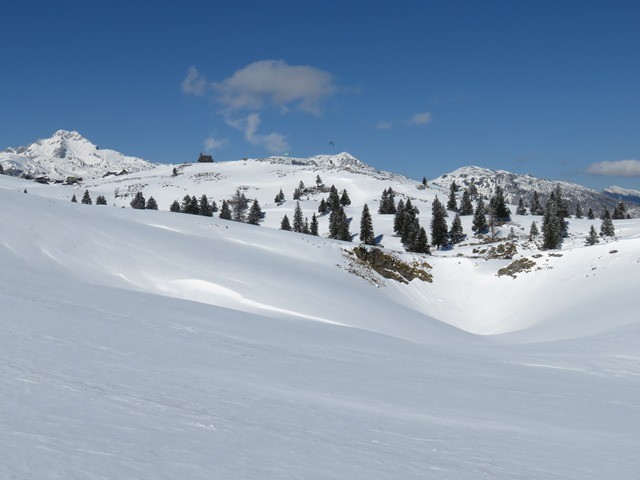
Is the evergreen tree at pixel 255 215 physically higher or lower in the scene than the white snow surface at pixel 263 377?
higher

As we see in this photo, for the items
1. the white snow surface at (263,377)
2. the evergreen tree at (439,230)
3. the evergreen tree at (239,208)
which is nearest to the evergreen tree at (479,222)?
the evergreen tree at (439,230)

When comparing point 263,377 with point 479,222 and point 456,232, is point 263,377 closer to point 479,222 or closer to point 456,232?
point 456,232

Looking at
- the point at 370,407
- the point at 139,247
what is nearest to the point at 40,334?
the point at 370,407

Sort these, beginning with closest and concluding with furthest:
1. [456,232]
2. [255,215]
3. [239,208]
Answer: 1. [456,232]
2. [255,215]
3. [239,208]

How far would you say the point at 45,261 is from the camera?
27.5 m

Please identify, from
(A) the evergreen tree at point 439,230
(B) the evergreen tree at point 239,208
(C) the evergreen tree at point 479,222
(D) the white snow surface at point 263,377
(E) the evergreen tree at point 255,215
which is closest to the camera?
(D) the white snow surface at point 263,377

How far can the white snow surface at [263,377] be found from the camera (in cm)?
623

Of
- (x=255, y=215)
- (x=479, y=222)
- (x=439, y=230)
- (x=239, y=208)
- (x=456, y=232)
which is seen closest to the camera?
(x=439, y=230)

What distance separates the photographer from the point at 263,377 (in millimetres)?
11203

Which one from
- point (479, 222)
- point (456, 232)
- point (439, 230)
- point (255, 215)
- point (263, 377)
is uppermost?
point (479, 222)

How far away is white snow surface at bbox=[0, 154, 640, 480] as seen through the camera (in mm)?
6230

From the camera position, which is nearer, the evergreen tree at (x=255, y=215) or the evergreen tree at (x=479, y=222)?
the evergreen tree at (x=479, y=222)

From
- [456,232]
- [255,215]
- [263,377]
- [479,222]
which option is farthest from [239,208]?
[263,377]

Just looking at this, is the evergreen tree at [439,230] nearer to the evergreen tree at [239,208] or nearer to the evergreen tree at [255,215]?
the evergreen tree at [255,215]
